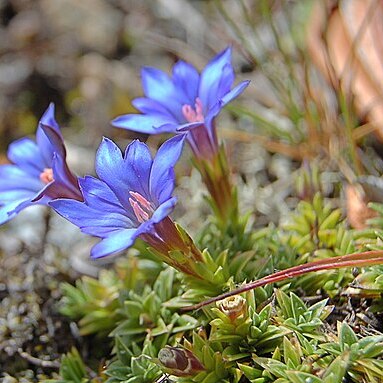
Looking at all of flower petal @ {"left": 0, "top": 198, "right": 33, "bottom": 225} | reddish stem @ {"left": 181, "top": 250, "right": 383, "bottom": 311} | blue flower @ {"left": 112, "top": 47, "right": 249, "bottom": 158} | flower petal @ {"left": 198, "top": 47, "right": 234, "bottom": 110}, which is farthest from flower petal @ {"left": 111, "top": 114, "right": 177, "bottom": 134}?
reddish stem @ {"left": 181, "top": 250, "right": 383, "bottom": 311}

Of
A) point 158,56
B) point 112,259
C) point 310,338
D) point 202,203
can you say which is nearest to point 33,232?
point 112,259

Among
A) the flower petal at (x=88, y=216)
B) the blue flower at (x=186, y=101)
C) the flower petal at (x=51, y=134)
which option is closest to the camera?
the flower petal at (x=88, y=216)

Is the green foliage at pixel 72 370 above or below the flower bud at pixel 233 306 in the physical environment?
below

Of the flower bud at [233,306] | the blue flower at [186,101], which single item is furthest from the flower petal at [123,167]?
the flower bud at [233,306]

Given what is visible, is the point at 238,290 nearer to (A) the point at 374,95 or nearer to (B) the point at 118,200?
(B) the point at 118,200

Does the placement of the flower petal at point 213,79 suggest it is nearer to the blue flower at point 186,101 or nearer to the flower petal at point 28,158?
the blue flower at point 186,101

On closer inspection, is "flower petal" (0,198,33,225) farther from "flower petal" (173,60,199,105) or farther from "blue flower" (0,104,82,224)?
"flower petal" (173,60,199,105)

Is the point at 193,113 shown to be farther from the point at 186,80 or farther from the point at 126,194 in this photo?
the point at 126,194
